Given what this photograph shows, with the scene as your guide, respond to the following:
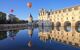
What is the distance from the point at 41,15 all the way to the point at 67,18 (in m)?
27.2

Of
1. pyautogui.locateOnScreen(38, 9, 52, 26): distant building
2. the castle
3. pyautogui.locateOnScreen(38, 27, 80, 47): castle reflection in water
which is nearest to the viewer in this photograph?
pyautogui.locateOnScreen(38, 27, 80, 47): castle reflection in water

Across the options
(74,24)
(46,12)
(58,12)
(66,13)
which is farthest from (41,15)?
(74,24)

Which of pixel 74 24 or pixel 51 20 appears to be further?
pixel 51 20

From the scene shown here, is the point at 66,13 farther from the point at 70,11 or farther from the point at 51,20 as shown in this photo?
the point at 51,20

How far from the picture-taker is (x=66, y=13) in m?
71.9

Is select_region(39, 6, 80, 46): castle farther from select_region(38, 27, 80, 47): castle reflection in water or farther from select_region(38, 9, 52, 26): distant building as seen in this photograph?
select_region(38, 27, 80, 47): castle reflection in water

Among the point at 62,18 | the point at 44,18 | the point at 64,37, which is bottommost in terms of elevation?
the point at 64,37

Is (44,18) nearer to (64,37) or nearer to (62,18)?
(62,18)

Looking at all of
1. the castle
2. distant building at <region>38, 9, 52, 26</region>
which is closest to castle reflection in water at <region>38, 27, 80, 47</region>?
the castle

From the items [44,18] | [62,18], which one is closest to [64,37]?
[62,18]

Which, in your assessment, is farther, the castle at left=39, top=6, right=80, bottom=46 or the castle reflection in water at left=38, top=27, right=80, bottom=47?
the castle at left=39, top=6, right=80, bottom=46

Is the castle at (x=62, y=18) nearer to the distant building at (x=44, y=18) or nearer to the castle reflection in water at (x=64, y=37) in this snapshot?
the distant building at (x=44, y=18)

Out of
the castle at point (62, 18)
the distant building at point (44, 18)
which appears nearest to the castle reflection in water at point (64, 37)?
the castle at point (62, 18)

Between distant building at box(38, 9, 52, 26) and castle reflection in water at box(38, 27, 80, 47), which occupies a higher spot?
distant building at box(38, 9, 52, 26)
